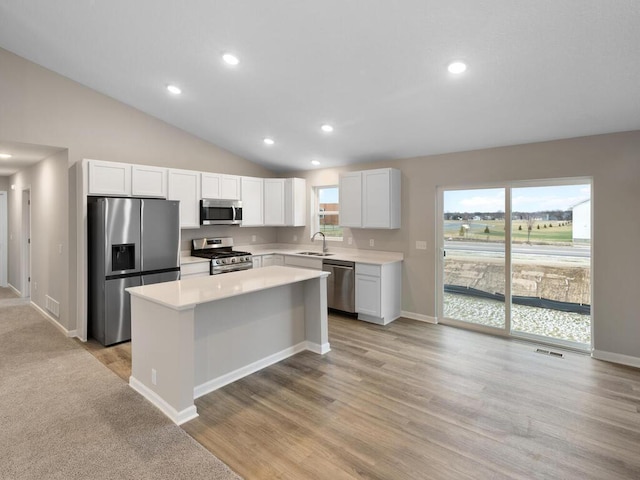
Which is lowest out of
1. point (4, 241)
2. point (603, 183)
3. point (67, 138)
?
point (4, 241)

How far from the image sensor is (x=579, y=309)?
420 centimetres

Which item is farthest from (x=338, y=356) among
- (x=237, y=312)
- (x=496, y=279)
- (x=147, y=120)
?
(x=147, y=120)

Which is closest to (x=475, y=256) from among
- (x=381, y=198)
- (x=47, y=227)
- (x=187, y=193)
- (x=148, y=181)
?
(x=381, y=198)

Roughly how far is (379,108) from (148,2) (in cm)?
235

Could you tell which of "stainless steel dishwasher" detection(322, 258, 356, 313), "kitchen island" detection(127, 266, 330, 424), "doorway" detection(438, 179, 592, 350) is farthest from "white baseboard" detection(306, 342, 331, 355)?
"doorway" detection(438, 179, 592, 350)

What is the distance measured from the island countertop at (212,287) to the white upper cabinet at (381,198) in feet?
5.89

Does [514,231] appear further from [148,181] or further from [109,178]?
[109,178]

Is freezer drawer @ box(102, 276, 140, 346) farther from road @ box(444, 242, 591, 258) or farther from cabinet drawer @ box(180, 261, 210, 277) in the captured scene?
road @ box(444, 242, 591, 258)

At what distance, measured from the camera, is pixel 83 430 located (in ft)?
8.55

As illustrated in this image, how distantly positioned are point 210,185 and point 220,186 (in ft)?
0.63

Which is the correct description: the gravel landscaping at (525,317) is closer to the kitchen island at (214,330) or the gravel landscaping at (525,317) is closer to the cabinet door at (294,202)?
the kitchen island at (214,330)

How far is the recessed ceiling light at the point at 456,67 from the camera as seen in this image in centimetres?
292

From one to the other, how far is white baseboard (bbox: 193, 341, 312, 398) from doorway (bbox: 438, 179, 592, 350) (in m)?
2.35

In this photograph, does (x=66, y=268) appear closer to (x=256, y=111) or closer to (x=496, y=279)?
(x=256, y=111)
